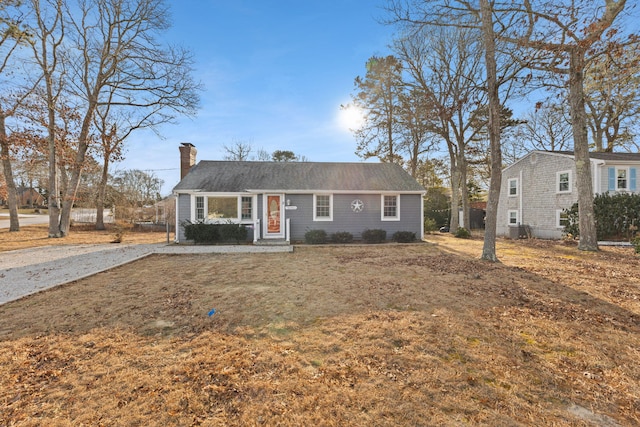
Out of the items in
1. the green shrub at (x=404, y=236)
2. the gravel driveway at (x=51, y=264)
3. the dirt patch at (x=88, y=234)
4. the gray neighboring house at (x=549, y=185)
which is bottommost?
the gravel driveway at (x=51, y=264)

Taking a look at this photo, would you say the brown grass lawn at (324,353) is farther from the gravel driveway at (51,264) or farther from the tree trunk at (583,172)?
the tree trunk at (583,172)

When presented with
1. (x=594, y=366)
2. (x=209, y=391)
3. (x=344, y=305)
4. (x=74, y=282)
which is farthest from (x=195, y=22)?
(x=594, y=366)

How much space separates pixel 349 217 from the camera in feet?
45.3

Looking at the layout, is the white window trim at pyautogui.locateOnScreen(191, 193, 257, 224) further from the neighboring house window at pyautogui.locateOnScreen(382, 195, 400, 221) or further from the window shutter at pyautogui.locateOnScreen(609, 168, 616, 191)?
the window shutter at pyautogui.locateOnScreen(609, 168, 616, 191)

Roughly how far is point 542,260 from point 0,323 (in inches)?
509

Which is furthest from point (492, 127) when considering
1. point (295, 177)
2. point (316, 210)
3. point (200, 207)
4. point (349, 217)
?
point (200, 207)

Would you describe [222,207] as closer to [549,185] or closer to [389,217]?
[389,217]

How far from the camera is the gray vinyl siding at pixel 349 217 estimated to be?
13609 mm

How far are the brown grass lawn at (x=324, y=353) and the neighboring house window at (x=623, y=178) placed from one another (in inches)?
513

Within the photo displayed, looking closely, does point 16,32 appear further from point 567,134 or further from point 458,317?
point 567,134

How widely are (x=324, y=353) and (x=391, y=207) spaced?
38.4ft

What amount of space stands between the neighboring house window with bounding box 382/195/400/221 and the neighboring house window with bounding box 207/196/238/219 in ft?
24.8

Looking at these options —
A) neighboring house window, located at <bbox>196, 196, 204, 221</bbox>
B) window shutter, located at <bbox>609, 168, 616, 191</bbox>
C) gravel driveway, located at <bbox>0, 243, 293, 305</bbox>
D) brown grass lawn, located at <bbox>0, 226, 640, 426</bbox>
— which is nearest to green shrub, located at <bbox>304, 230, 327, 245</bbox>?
gravel driveway, located at <bbox>0, 243, 293, 305</bbox>

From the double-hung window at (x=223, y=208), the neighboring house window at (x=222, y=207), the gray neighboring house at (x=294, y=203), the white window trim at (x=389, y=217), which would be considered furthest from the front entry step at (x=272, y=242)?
the white window trim at (x=389, y=217)
